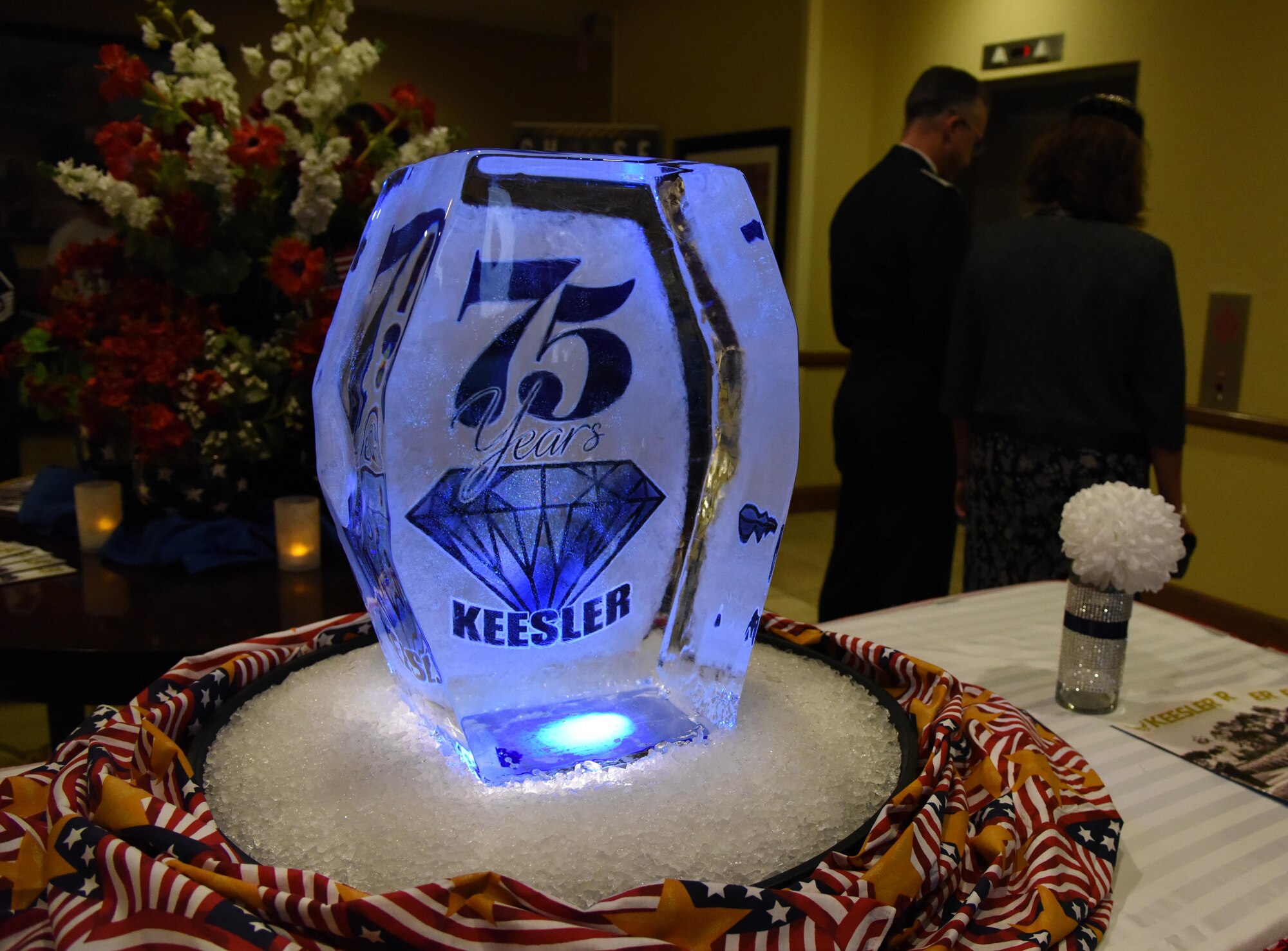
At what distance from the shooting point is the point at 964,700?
0.78 meters

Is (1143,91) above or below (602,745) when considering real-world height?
above

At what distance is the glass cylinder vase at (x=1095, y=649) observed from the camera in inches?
37.5

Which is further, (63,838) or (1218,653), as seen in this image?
(1218,653)

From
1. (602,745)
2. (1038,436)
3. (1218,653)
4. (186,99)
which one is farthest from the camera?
(1038,436)

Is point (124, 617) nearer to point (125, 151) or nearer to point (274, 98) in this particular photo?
point (125, 151)

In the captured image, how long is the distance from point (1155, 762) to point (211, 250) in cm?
131

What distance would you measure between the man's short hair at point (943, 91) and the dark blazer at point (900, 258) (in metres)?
0.12

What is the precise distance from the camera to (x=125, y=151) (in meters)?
1.33

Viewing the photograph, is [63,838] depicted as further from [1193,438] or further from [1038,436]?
[1193,438]

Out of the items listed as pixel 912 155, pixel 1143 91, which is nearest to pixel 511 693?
pixel 912 155

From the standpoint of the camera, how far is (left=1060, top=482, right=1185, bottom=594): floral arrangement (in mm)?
939

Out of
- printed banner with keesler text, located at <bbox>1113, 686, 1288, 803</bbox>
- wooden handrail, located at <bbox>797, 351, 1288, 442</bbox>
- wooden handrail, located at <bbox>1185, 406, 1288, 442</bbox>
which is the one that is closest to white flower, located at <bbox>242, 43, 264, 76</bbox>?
printed banner with keesler text, located at <bbox>1113, 686, 1288, 803</bbox>

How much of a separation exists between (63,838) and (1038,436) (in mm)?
1747

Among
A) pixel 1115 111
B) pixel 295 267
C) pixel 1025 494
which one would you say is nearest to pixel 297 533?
pixel 295 267
